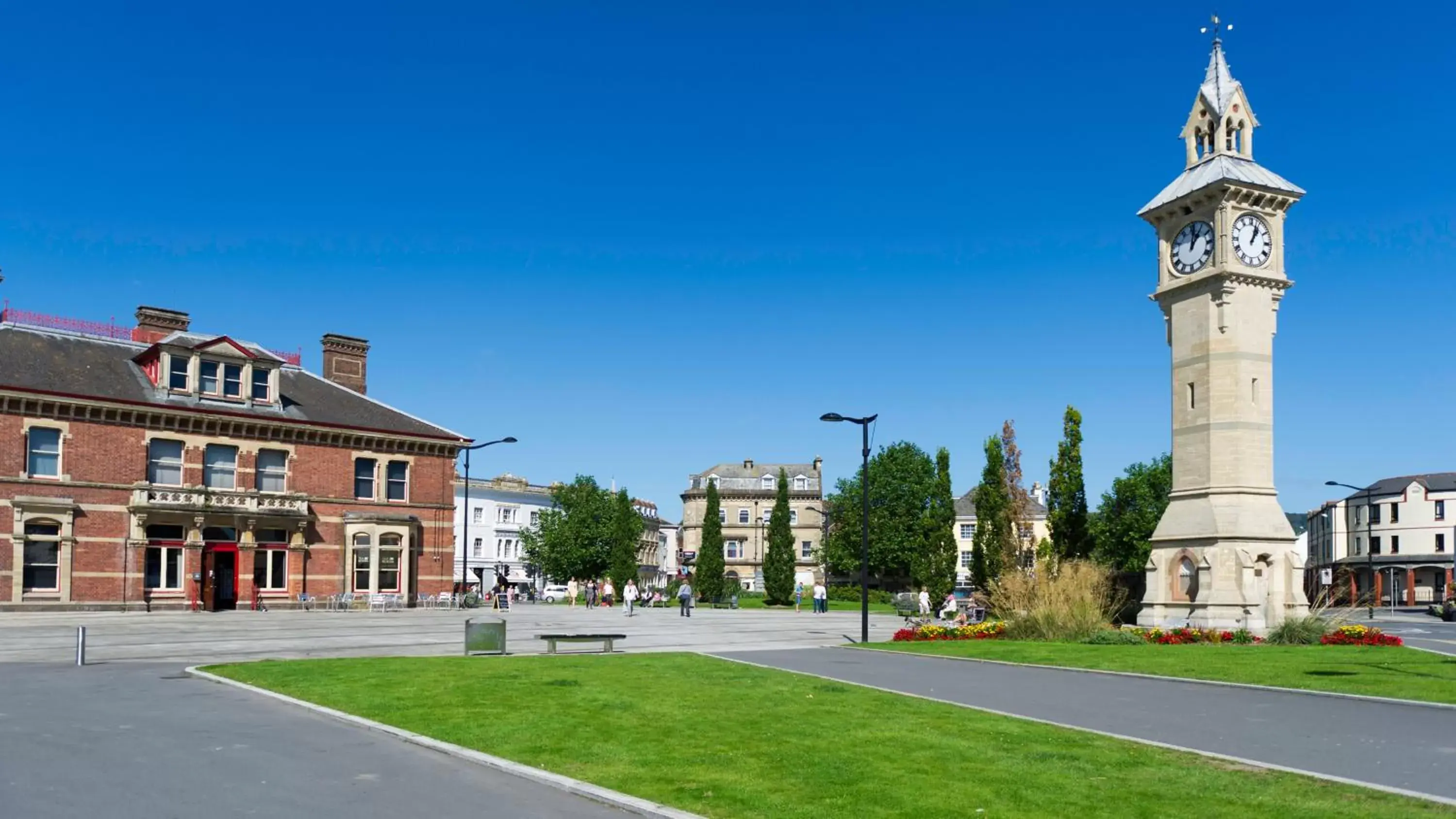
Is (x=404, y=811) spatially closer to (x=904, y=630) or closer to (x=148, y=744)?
(x=148, y=744)

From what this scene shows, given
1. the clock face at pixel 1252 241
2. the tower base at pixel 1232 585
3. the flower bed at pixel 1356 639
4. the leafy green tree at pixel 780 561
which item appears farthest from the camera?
the leafy green tree at pixel 780 561

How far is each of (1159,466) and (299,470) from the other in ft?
202

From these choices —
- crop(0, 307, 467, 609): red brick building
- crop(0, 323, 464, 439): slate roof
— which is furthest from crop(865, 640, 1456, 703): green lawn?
crop(0, 323, 464, 439): slate roof

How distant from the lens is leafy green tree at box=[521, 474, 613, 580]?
95750mm

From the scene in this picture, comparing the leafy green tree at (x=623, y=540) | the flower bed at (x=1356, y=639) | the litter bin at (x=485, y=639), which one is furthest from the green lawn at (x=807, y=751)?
the leafy green tree at (x=623, y=540)

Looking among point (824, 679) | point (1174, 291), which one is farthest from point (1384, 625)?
point (824, 679)

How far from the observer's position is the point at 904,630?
31.8m

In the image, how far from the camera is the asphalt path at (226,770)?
9227 mm

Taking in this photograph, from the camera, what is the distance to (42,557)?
42.1m

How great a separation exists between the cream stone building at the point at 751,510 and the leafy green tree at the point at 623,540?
22.8 metres

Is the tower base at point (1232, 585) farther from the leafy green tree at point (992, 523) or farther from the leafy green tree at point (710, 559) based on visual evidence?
the leafy green tree at point (710, 559)

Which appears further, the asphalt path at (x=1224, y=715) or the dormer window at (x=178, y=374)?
the dormer window at (x=178, y=374)

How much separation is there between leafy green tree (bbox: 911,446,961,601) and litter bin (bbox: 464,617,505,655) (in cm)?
4401

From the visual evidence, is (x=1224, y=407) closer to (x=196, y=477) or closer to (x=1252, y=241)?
(x=1252, y=241)
